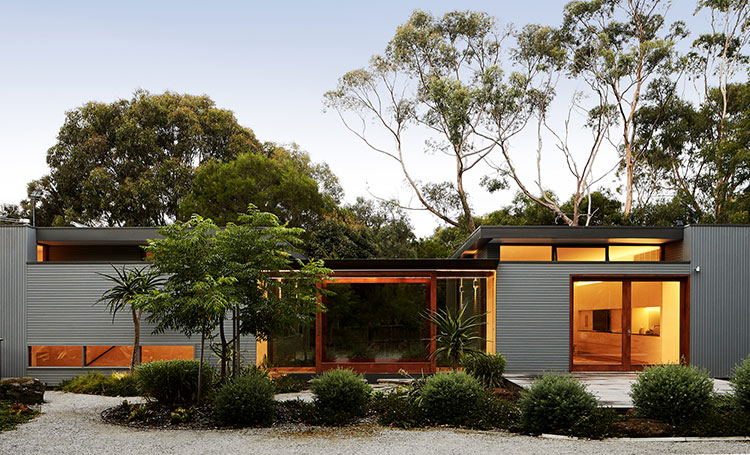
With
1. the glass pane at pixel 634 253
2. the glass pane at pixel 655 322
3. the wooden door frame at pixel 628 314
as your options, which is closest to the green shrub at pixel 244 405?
the wooden door frame at pixel 628 314

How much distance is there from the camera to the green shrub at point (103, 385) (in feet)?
36.5

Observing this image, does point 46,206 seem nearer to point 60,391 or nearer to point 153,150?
point 153,150

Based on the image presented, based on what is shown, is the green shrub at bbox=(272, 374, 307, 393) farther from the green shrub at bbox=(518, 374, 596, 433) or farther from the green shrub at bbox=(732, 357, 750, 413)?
the green shrub at bbox=(732, 357, 750, 413)

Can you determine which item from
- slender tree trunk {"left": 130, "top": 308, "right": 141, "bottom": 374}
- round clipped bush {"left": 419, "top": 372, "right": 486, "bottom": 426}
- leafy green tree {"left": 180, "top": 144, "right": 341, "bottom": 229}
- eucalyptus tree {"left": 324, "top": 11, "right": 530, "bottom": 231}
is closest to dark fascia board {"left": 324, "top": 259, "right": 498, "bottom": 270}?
slender tree trunk {"left": 130, "top": 308, "right": 141, "bottom": 374}

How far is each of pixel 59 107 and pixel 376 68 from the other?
15274mm

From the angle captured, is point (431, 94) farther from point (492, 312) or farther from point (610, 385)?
point (610, 385)

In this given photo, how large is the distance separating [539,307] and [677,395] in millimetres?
4967

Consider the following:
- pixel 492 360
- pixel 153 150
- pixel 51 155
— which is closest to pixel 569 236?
pixel 492 360

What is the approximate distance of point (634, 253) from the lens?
44.0 feet

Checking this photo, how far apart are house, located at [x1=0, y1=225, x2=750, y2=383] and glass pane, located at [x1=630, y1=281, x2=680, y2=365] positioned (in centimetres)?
2

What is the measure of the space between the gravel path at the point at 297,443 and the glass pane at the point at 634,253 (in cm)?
667

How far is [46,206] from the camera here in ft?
95.4

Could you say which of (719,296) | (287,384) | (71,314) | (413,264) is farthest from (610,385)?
(71,314)

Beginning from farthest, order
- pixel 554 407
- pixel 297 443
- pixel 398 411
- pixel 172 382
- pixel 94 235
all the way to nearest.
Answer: pixel 94 235, pixel 172 382, pixel 398 411, pixel 554 407, pixel 297 443
